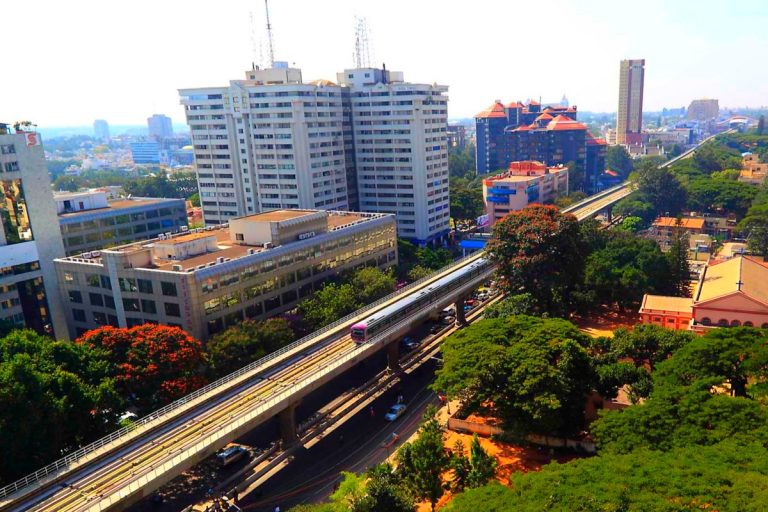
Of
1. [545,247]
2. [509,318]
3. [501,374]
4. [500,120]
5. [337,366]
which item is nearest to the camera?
[501,374]

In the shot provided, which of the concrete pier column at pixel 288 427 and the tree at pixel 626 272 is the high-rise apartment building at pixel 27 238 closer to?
the concrete pier column at pixel 288 427

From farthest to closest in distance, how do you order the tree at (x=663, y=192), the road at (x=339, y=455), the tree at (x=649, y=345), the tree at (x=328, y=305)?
1. the tree at (x=663, y=192)
2. the tree at (x=328, y=305)
3. the tree at (x=649, y=345)
4. the road at (x=339, y=455)

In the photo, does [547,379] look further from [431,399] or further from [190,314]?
[190,314]

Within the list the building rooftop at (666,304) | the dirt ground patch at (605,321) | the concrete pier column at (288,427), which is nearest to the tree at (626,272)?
the dirt ground patch at (605,321)

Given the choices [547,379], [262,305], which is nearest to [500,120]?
[262,305]

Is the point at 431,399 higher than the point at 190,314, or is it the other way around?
the point at 190,314

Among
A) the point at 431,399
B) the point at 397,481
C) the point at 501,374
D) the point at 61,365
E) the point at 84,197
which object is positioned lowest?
the point at 431,399
